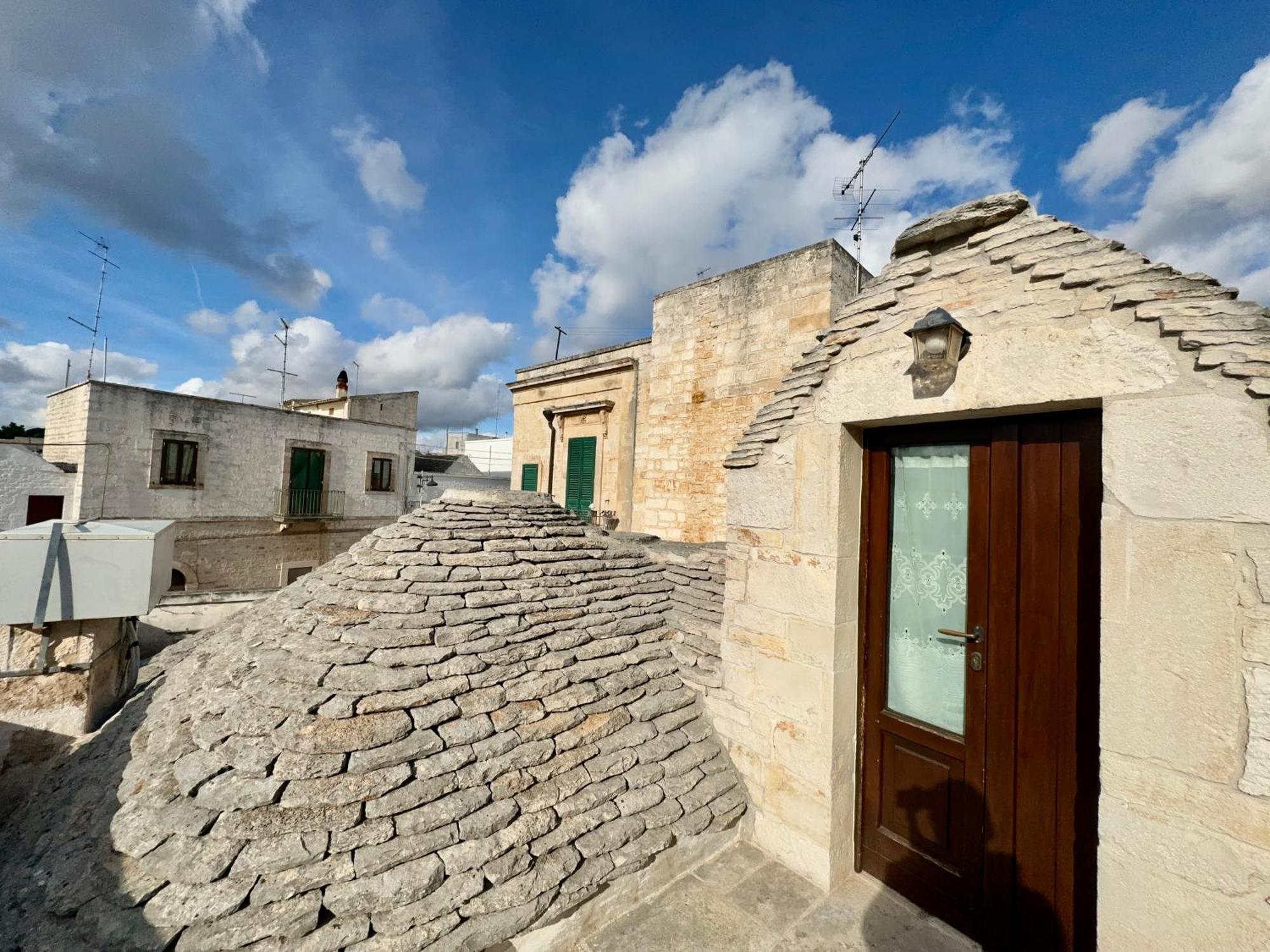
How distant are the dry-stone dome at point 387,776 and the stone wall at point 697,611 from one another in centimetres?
19

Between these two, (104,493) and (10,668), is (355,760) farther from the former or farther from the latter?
(104,493)

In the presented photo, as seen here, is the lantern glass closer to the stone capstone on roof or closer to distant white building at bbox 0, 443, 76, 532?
the stone capstone on roof

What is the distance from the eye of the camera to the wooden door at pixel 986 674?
2422 mm

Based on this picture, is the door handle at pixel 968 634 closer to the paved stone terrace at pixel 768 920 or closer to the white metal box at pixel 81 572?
the paved stone terrace at pixel 768 920

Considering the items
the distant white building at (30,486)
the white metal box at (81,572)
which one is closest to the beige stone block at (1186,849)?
the white metal box at (81,572)

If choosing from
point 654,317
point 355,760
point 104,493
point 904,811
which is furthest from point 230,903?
point 104,493

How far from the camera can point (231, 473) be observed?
13688 millimetres

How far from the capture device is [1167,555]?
79.7 inches

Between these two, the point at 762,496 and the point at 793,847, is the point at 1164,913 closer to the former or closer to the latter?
the point at 793,847

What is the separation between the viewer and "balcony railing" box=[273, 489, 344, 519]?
571 inches

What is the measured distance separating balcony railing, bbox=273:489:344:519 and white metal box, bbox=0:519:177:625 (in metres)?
11.2

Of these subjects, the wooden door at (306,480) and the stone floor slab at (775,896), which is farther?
the wooden door at (306,480)

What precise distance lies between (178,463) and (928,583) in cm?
1686

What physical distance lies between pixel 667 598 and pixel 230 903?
341 cm
